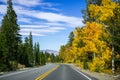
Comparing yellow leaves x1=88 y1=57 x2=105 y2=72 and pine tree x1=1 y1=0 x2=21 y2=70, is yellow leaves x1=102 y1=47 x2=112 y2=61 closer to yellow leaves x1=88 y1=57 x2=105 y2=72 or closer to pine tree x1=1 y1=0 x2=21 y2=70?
yellow leaves x1=88 y1=57 x2=105 y2=72

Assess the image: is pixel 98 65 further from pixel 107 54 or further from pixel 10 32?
pixel 10 32

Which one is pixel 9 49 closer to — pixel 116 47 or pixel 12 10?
pixel 12 10

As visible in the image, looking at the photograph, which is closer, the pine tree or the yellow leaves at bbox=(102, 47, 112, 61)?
the yellow leaves at bbox=(102, 47, 112, 61)

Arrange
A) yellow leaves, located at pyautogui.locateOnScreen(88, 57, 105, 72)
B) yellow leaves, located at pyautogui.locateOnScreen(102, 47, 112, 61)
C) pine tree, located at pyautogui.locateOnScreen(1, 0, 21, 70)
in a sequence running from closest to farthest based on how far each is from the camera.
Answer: yellow leaves, located at pyautogui.locateOnScreen(102, 47, 112, 61) → yellow leaves, located at pyautogui.locateOnScreen(88, 57, 105, 72) → pine tree, located at pyautogui.locateOnScreen(1, 0, 21, 70)

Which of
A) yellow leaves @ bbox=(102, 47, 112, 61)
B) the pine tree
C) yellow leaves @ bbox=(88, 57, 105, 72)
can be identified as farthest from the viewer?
the pine tree

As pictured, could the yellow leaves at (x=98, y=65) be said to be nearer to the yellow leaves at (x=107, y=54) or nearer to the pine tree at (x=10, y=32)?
the yellow leaves at (x=107, y=54)

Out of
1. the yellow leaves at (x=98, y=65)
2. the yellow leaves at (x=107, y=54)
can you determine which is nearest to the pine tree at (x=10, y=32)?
the yellow leaves at (x=98, y=65)

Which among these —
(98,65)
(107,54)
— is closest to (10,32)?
(98,65)

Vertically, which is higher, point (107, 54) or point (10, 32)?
point (10, 32)

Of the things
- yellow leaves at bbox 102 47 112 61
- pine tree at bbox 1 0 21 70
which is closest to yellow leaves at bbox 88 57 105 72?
yellow leaves at bbox 102 47 112 61

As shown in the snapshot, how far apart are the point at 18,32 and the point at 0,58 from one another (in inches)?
968

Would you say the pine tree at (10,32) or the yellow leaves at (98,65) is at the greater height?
the pine tree at (10,32)

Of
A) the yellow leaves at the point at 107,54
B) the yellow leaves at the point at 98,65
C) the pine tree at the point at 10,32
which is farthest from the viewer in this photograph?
the pine tree at the point at 10,32

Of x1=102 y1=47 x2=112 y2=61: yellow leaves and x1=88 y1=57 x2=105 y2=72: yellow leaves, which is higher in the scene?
x1=102 y1=47 x2=112 y2=61: yellow leaves
